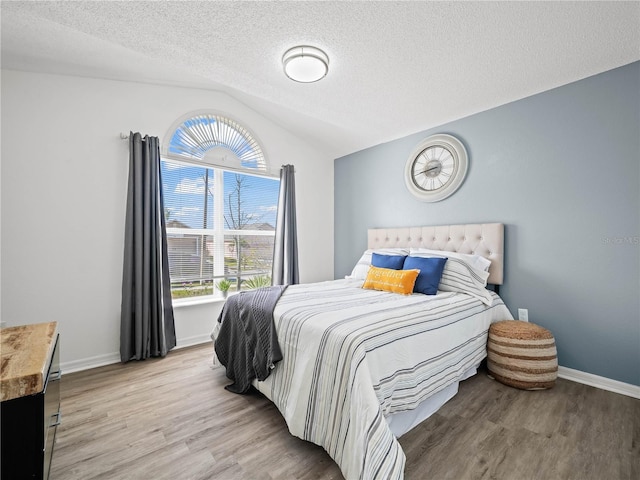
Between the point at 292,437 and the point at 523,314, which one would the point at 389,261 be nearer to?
the point at 523,314

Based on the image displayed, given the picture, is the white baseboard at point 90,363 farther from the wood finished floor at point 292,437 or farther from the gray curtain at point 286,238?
the gray curtain at point 286,238

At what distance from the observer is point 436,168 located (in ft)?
10.7

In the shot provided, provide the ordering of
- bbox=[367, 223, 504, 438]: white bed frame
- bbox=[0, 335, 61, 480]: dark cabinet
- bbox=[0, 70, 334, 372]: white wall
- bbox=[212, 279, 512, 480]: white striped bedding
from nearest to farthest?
bbox=[0, 335, 61, 480]: dark cabinet
bbox=[212, 279, 512, 480]: white striped bedding
bbox=[367, 223, 504, 438]: white bed frame
bbox=[0, 70, 334, 372]: white wall

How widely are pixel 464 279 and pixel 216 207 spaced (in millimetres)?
2763

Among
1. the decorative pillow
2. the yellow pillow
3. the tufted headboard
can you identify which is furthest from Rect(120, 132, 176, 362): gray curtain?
the tufted headboard

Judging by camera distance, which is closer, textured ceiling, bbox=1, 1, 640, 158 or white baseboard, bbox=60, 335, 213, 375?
textured ceiling, bbox=1, 1, 640, 158

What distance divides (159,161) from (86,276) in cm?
125

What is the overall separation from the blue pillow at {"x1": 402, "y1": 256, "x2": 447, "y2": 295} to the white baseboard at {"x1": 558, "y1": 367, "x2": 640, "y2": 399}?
1.22m

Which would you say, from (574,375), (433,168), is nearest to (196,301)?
(433,168)

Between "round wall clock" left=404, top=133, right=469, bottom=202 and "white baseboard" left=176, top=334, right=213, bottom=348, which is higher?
"round wall clock" left=404, top=133, right=469, bottom=202

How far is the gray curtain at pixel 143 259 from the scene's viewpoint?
8.84ft

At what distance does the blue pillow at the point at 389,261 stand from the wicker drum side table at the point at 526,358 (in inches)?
39.6

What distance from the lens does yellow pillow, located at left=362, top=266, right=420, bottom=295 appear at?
2531 millimetres

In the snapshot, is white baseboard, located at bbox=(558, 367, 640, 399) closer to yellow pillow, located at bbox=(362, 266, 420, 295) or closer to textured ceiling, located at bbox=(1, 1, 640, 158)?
yellow pillow, located at bbox=(362, 266, 420, 295)
